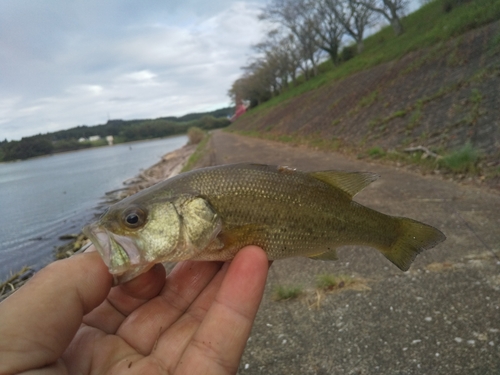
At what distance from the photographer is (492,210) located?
5445mm

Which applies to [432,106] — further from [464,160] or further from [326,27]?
[326,27]

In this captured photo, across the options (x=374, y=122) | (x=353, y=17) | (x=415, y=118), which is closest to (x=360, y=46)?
(x=353, y=17)

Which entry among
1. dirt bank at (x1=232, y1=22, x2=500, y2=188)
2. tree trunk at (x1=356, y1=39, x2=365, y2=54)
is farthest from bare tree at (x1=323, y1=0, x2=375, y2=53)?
dirt bank at (x1=232, y1=22, x2=500, y2=188)

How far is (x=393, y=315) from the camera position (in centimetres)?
353

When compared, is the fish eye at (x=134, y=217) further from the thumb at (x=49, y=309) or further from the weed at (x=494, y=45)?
the weed at (x=494, y=45)

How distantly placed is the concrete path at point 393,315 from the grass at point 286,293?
81 millimetres

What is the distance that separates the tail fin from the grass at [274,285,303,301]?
64.3 inches

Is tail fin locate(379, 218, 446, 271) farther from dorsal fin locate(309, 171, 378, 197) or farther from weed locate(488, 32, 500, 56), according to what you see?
weed locate(488, 32, 500, 56)

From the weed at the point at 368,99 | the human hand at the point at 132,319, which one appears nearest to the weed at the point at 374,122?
the weed at the point at 368,99

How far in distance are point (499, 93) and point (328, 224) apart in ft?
30.0

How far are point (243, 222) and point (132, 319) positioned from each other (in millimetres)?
1087

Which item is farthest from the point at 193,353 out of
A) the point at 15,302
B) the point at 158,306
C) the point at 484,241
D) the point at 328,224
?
the point at 484,241

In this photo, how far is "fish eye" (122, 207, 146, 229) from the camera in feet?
7.25

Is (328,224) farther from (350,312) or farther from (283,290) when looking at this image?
(283,290)
